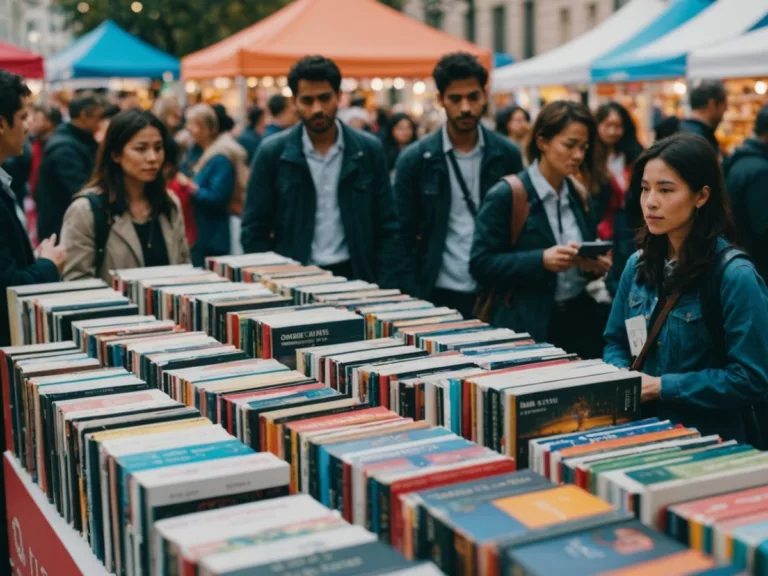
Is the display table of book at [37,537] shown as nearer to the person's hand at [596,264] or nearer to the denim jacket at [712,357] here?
the denim jacket at [712,357]

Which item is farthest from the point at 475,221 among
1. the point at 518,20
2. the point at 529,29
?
the point at 518,20

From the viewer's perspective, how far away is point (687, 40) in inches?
404

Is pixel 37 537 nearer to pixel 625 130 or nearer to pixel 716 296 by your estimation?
pixel 716 296

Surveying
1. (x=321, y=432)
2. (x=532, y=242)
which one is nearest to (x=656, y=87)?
(x=532, y=242)

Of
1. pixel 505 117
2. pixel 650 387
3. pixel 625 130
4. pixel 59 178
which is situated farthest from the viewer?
pixel 505 117

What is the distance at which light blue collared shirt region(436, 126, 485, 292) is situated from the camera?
208 inches

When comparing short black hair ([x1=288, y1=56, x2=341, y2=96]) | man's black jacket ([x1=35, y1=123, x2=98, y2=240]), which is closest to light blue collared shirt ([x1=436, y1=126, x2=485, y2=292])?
short black hair ([x1=288, y1=56, x2=341, y2=96])

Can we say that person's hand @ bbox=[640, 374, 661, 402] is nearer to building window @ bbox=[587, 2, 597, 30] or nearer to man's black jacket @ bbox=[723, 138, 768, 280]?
man's black jacket @ bbox=[723, 138, 768, 280]

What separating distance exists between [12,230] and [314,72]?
168 centimetres

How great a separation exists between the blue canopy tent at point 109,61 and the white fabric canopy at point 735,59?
12.3 metres

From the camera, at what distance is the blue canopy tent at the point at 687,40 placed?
977 centimetres

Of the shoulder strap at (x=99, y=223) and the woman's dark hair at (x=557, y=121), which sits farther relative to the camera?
the shoulder strap at (x=99, y=223)

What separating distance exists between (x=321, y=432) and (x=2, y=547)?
199cm

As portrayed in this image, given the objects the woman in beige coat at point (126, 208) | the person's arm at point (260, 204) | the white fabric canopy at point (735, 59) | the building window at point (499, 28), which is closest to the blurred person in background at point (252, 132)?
the white fabric canopy at point (735, 59)
